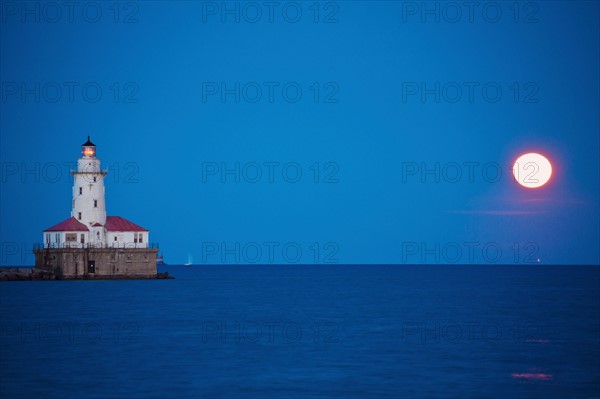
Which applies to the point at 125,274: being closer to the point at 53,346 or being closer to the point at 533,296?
the point at 533,296

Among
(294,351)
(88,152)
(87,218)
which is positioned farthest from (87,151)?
(294,351)

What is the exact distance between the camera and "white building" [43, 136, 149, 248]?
98.9 m

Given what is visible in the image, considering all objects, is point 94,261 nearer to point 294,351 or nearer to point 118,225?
point 118,225

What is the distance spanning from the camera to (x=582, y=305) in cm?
8306

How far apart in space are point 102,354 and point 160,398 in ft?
39.6

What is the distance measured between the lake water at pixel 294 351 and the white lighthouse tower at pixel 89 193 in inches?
889

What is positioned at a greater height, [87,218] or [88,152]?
[88,152]

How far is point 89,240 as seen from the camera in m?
99.5

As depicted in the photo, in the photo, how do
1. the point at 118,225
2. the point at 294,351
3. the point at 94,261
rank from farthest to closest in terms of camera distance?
the point at 118,225 < the point at 94,261 < the point at 294,351

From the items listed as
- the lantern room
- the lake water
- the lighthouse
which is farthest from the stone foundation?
the lake water

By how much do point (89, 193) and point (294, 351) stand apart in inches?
2368

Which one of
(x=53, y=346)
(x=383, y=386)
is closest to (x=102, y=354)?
(x=53, y=346)

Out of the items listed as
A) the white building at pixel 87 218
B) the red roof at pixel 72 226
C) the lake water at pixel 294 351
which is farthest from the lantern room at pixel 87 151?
the lake water at pixel 294 351

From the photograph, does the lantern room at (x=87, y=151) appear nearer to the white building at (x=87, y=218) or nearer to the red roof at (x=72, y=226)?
the white building at (x=87, y=218)
